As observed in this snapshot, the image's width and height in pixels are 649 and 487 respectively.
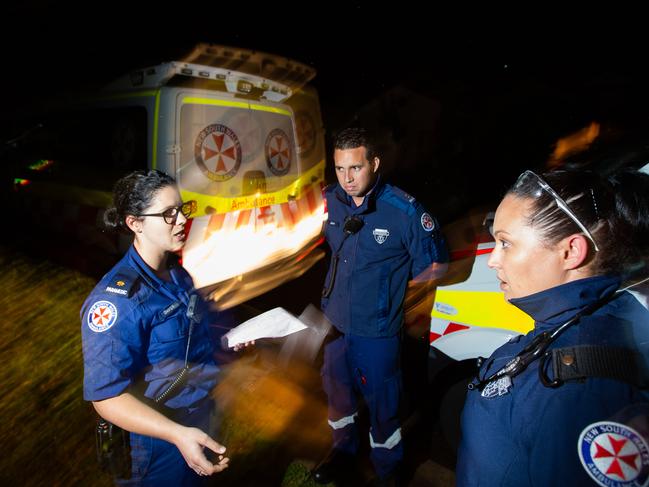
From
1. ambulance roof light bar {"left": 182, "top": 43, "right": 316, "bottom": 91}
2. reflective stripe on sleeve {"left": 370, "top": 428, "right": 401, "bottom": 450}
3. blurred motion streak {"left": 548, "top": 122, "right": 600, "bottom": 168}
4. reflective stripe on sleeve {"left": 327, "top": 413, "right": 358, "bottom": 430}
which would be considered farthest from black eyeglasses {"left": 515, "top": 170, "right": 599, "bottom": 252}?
blurred motion streak {"left": 548, "top": 122, "right": 600, "bottom": 168}

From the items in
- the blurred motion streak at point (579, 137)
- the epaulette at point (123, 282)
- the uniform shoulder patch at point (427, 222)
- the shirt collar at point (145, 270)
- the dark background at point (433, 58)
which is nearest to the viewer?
the epaulette at point (123, 282)

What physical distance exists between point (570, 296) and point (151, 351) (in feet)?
4.62

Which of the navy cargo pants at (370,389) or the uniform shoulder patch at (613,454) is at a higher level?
the uniform shoulder patch at (613,454)

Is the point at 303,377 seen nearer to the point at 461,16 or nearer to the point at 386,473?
the point at 386,473

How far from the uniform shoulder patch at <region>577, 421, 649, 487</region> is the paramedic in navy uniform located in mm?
1377

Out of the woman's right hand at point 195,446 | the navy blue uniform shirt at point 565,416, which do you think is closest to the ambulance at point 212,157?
the woman's right hand at point 195,446

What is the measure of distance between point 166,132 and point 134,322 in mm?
2235

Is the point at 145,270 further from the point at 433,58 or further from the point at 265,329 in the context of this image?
the point at 433,58

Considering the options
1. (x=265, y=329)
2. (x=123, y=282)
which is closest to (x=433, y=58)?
(x=265, y=329)

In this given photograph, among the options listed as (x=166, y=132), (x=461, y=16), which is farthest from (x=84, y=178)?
(x=461, y=16)

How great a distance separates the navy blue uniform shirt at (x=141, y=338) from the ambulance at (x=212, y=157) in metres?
1.35

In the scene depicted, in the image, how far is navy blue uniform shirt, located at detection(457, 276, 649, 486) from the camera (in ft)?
2.34

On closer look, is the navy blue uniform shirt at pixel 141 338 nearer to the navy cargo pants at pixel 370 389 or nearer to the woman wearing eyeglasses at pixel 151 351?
the woman wearing eyeglasses at pixel 151 351

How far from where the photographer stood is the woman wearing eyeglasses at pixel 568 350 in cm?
73
